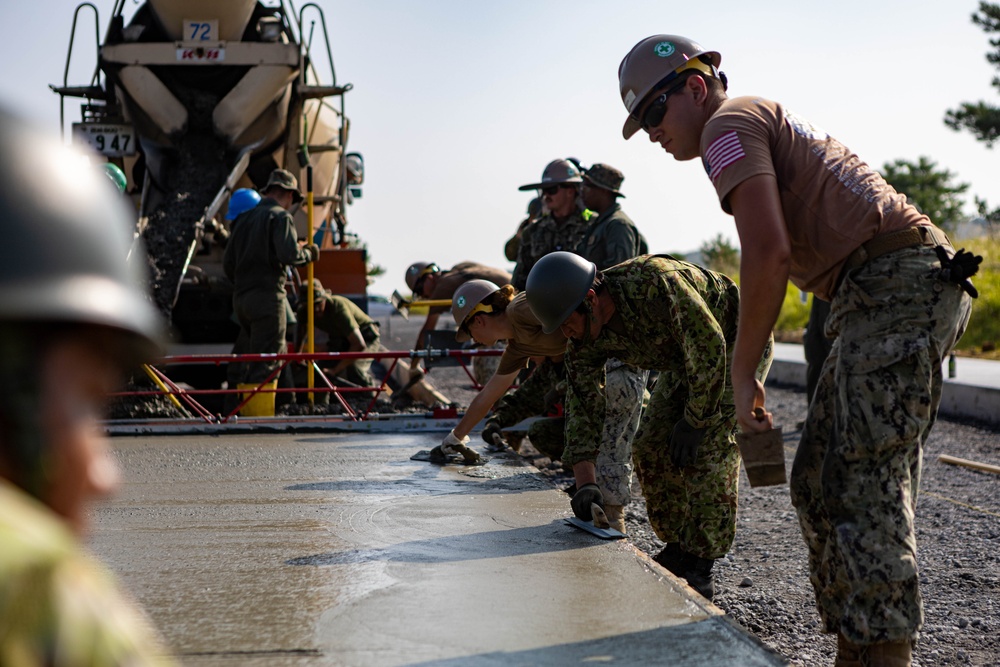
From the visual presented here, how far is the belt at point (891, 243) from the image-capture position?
296 centimetres

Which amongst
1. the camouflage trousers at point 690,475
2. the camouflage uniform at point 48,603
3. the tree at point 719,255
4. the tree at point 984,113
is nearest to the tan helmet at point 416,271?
the camouflage trousers at point 690,475

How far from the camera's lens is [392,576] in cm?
350

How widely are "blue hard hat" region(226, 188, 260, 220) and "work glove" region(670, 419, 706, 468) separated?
272 inches

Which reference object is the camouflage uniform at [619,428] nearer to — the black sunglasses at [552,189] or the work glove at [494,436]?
the work glove at [494,436]

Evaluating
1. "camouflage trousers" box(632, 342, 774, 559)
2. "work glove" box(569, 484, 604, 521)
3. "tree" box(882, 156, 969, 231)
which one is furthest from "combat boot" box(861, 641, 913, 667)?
"tree" box(882, 156, 969, 231)

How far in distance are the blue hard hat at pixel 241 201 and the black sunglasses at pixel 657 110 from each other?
7.14 meters

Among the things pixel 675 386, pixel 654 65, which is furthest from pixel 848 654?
pixel 654 65

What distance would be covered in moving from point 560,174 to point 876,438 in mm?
5165

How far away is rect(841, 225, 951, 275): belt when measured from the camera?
2963 mm

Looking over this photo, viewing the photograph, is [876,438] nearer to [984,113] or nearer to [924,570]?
[924,570]

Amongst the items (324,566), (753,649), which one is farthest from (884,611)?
(324,566)

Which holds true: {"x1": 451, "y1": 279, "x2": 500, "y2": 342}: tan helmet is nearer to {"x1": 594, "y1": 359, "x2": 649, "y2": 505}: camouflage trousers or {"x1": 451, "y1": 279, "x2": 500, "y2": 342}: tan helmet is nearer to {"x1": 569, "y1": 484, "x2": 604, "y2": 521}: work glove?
{"x1": 594, "y1": 359, "x2": 649, "y2": 505}: camouflage trousers

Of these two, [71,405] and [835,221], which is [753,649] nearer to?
[835,221]

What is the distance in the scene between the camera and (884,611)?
2.68m
